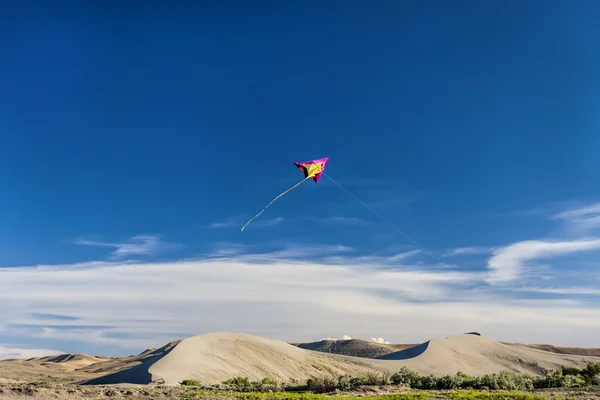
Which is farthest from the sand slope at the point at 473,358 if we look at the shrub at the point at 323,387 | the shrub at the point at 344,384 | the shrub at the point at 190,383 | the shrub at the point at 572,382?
the shrub at the point at 190,383

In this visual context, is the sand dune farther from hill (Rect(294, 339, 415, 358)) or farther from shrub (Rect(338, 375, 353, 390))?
hill (Rect(294, 339, 415, 358))

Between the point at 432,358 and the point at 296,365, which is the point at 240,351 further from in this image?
the point at 432,358

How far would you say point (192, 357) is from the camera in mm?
45531

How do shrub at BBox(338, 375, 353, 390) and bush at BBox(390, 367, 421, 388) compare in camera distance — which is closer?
shrub at BBox(338, 375, 353, 390)

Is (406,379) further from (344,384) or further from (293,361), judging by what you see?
(293,361)

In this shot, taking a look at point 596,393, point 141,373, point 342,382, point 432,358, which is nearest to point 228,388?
point 342,382

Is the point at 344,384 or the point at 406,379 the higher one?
A: the point at 406,379

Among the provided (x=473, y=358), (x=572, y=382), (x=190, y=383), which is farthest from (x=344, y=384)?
(x=473, y=358)

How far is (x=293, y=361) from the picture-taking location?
49812mm

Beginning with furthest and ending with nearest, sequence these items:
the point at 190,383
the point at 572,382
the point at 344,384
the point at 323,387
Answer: the point at 190,383 < the point at 572,382 < the point at 344,384 < the point at 323,387

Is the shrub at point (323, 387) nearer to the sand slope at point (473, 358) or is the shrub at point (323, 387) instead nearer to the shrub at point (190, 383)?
the shrub at point (190, 383)

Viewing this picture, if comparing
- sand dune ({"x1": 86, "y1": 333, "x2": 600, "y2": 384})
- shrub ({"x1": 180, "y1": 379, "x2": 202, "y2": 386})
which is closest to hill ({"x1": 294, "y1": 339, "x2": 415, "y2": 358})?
sand dune ({"x1": 86, "y1": 333, "x2": 600, "y2": 384})

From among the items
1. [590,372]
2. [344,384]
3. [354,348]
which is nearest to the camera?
[344,384]

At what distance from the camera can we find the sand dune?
41.8 metres
